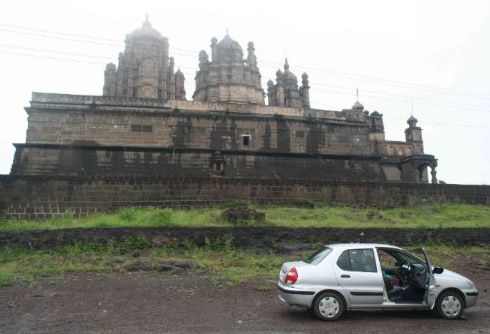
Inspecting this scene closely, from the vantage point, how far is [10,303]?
7.61 m

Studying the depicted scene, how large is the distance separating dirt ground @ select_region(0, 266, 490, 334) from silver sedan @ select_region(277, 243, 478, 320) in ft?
0.71

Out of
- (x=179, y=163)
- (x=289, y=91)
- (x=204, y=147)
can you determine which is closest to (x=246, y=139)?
(x=204, y=147)

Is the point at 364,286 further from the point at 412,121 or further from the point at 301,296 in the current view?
the point at 412,121

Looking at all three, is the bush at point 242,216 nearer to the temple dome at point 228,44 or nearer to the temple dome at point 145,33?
the temple dome at point 228,44

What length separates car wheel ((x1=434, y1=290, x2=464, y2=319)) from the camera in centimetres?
679

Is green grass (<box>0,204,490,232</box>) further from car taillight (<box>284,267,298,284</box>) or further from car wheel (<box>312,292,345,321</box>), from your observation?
car wheel (<box>312,292,345,321</box>)

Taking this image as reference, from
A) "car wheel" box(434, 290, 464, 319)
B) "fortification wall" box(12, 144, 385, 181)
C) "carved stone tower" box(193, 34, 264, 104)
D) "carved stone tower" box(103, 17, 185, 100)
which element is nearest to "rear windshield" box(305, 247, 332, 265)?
"car wheel" box(434, 290, 464, 319)

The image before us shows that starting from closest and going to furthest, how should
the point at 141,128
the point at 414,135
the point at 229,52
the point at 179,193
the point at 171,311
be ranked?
the point at 171,311, the point at 179,193, the point at 141,128, the point at 229,52, the point at 414,135

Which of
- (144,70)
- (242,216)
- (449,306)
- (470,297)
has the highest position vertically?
(144,70)

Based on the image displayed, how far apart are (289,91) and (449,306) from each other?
104 feet

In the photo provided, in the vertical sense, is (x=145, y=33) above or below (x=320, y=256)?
above

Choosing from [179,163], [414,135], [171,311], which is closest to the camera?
[171,311]

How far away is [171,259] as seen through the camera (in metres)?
10.7

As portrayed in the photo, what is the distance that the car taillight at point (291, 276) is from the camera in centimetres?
661
